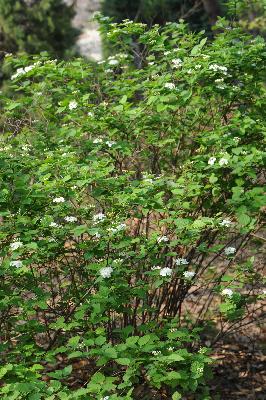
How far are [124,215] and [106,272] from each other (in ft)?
1.33

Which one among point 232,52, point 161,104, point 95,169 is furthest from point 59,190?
point 232,52

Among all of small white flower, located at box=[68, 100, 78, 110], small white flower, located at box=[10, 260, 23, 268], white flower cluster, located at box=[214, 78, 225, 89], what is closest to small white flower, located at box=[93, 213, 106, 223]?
small white flower, located at box=[10, 260, 23, 268]

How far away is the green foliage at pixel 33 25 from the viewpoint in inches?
519

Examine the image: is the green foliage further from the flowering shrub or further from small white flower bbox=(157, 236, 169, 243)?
small white flower bbox=(157, 236, 169, 243)

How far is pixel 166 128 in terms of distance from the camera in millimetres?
3887

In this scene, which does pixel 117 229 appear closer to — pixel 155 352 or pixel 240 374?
pixel 155 352

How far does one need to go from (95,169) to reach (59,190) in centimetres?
26

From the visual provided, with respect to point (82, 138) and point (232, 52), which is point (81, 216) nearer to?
point (82, 138)

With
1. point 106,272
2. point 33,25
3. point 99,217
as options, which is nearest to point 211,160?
point 99,217

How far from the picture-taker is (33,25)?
13383mm

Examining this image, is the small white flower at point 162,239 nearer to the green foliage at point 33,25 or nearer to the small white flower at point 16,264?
the small white flower at point 16,264

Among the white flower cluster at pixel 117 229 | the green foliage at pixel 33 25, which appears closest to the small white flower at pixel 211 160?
the white flower cluster at pixel 117 229

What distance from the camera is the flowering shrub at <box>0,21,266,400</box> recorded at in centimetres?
270

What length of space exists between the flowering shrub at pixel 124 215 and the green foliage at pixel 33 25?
925 cm
